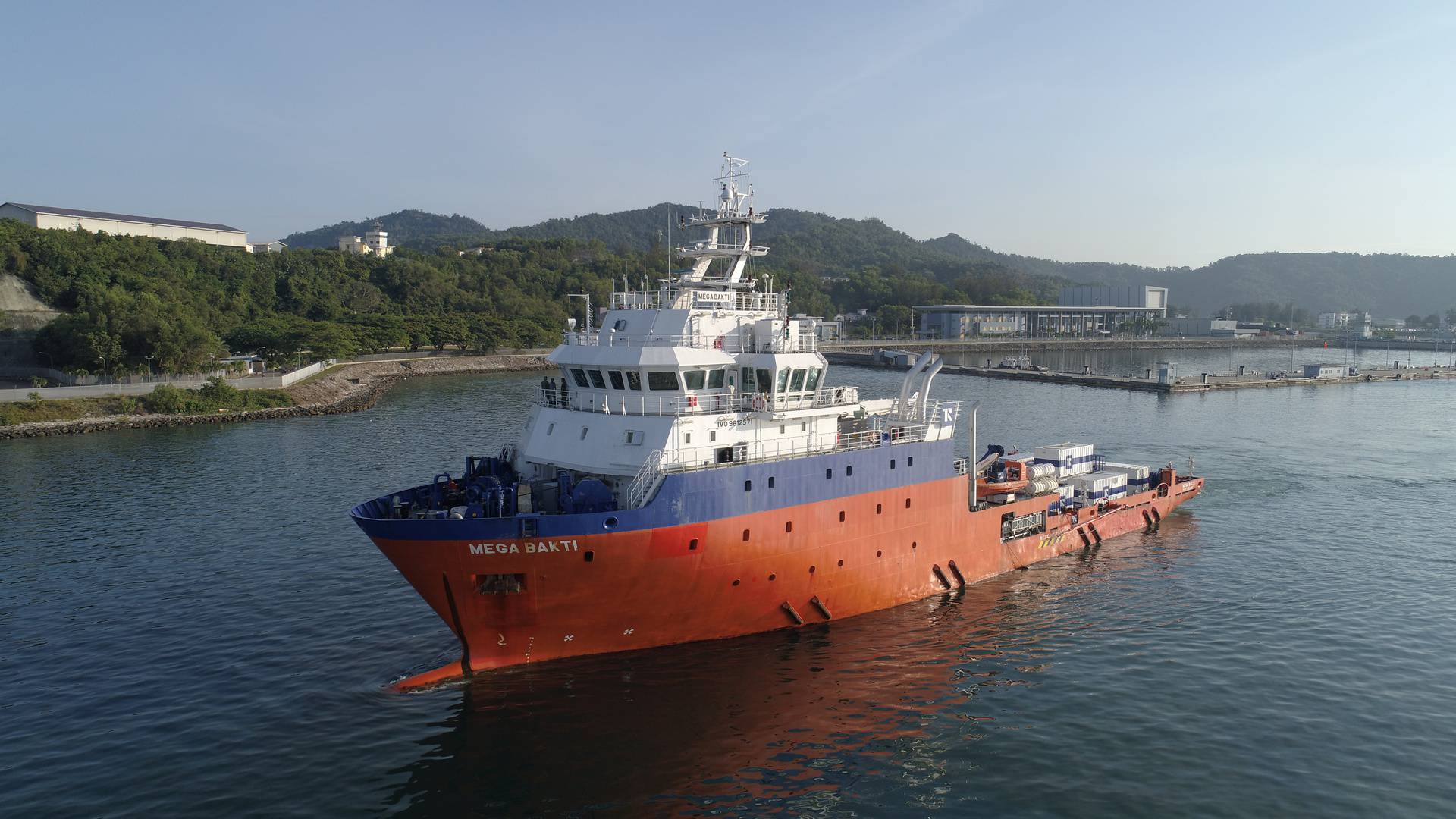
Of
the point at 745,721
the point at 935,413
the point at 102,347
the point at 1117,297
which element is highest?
the point at 1117,297

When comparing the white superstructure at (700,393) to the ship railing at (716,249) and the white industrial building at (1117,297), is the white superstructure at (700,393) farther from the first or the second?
the white industrial building at (1117,297)

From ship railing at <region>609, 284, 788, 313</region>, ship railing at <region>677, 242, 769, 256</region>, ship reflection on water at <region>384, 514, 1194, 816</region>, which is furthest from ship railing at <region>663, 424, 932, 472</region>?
ship railing at <region>677, 242, 769, 256</region>

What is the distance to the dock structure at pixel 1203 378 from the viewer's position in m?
77.6

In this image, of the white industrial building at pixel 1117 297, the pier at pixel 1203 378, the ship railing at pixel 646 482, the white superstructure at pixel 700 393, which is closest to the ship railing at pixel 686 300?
the white superstructure at pixel 700 393

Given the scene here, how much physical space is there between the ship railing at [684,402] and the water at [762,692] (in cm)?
525

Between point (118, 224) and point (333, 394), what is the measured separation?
69123mm

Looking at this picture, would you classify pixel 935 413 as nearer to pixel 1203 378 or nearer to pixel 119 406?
pixel 119 406

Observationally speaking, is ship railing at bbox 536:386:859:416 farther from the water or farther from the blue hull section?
the water

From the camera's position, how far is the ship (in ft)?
52.0

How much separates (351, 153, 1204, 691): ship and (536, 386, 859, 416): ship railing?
0.17ft

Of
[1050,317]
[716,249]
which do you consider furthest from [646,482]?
[1050,317]

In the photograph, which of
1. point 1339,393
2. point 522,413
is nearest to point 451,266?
point 522,413

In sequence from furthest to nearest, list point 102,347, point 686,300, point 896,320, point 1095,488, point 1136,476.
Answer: point 896,320 < point 102,347 < point 1136,476 < point 1095,488 < point 686,300

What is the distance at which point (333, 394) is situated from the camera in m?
64.9
